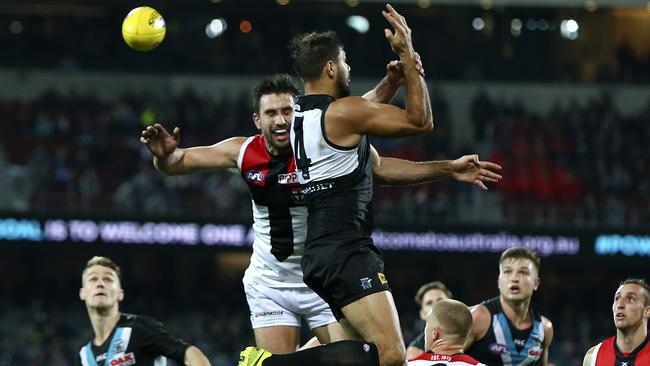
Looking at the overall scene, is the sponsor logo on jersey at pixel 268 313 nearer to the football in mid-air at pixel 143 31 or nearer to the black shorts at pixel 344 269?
the black shorts at pixel 344 269

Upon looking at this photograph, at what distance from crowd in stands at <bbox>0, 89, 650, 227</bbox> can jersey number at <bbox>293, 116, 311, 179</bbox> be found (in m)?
14.8

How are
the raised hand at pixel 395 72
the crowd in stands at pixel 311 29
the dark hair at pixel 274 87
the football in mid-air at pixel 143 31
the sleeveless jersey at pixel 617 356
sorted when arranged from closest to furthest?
the raised hand at pixel 395 72 → the dark hair at pixel 274 87 → the football in mid-air at pixel 143 31 → the sleeveless jersey at pixel 617 356 → the crowd in stands at pixel 311 29

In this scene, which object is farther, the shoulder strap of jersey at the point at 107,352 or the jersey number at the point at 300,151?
the shoulder strap of jersey at the point at 107,352

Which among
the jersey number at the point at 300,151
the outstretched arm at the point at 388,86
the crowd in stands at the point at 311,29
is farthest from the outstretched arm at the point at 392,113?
the crowd in stands at the point at 311,29

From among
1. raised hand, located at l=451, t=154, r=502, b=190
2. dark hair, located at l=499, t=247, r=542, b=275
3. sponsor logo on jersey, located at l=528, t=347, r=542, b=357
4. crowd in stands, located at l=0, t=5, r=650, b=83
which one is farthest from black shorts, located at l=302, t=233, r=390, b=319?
crowd in stands, located at l=0, t=5, r=650, b=83

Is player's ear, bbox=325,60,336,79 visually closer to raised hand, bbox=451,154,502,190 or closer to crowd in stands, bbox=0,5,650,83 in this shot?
raised hand, bbox=451,154,502,190

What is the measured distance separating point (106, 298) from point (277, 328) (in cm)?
121

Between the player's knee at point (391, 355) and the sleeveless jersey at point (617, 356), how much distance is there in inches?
100

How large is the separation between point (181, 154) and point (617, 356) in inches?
136

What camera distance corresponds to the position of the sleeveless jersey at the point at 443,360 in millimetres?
6496

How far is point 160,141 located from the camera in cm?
677

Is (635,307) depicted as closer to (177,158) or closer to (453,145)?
(177,158)

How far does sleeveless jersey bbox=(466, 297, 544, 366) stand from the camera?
8.20m

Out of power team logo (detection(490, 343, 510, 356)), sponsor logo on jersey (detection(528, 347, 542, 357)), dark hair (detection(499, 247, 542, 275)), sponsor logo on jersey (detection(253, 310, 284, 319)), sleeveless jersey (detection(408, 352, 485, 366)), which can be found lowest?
sleeveless jersey (detection(408, 352, 485, 366))
